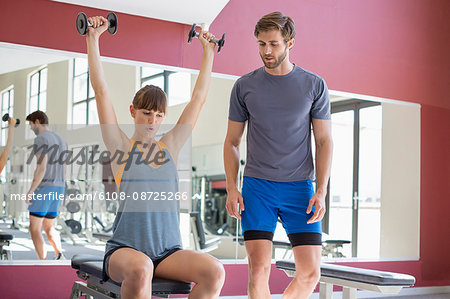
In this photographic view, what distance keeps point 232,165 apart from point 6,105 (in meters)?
1.98

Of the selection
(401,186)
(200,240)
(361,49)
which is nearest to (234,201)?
A: (200,240)

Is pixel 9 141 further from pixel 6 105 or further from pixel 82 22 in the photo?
pixel 82 22

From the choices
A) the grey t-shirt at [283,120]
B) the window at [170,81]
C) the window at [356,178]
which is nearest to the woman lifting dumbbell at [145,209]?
the grey t-shirt at [283,120]

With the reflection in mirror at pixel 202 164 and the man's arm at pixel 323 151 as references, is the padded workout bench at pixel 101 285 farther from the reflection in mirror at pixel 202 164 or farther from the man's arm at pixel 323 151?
the reflection in mirror at pixel 202 164

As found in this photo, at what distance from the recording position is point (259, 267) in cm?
223

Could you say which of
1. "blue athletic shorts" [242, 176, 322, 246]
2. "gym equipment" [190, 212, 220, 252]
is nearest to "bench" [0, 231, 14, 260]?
"gym equipment" [190, 212, 220, 252]

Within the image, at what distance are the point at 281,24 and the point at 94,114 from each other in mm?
2194

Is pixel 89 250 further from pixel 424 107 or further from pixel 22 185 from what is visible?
pixel 424 107

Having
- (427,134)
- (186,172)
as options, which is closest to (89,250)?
(186,172)

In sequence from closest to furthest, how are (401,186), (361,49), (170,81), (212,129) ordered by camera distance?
(170,81) → (361,49) → (401,186) → (212,129)

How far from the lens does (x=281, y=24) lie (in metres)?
2.20

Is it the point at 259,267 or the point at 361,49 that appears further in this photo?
the point at 361,49

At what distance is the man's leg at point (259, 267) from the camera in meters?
2.23

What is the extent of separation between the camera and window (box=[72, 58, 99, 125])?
3.82m
